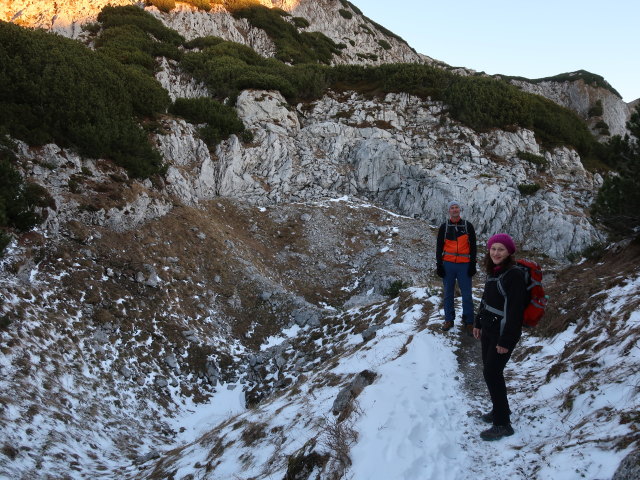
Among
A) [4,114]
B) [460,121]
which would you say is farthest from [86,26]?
[460,121]

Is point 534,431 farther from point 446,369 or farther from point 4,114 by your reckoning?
point 4,114

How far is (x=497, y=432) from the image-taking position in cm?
449

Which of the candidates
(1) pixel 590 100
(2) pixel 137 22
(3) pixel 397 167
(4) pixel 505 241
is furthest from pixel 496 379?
(1) pixel 590 100

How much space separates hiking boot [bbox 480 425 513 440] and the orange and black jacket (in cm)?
359

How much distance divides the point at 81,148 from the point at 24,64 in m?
4.29

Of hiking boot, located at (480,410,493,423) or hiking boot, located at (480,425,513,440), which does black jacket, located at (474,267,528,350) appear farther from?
hiking boot, located at (480,410,493,423)

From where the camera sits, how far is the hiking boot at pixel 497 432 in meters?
4.48

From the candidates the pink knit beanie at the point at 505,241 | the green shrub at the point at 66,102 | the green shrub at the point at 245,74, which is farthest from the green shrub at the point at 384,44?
the pink knit beanie at the point at 505,241

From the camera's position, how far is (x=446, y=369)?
261 inches

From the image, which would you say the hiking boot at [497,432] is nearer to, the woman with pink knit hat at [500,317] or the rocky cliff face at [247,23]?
the woman with pink knit hat at [500,317]

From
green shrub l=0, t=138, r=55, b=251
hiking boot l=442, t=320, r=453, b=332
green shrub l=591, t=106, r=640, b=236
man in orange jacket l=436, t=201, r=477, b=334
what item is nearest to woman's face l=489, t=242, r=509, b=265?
man in orange jacket l=436, t=201, r=477, b=334

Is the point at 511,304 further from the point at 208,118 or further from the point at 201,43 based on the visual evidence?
the point at 201,43

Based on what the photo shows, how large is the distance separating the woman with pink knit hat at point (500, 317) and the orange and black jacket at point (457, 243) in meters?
3.08

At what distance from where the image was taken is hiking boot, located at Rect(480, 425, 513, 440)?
4477 mm
